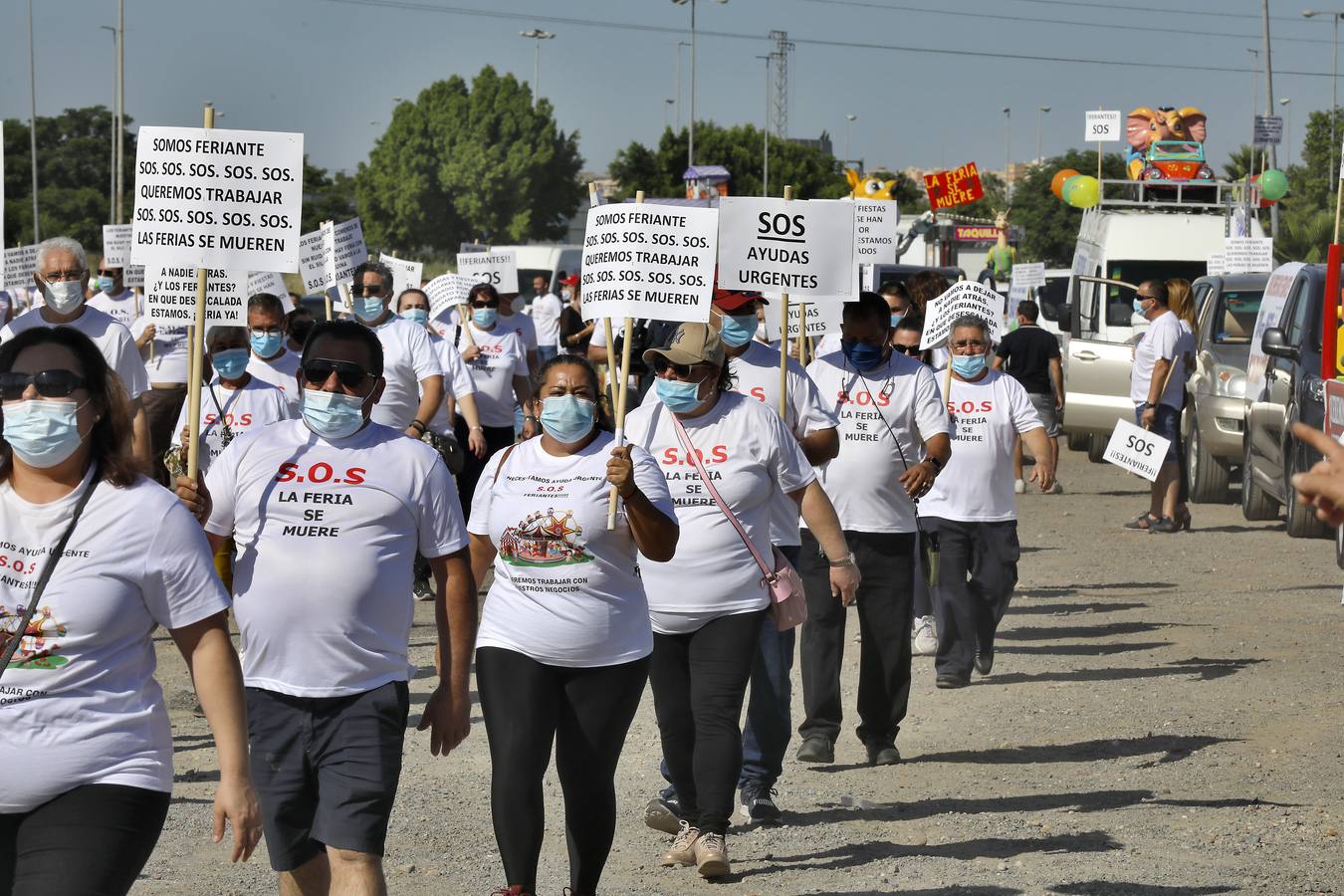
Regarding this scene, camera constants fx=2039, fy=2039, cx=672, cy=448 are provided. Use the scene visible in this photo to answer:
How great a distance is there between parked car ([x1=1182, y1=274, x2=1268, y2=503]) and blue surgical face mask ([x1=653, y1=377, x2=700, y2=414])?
12042 mm

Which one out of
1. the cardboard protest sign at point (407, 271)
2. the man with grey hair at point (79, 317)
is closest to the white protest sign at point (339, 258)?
the cardboard protest sign at point (407, 271)

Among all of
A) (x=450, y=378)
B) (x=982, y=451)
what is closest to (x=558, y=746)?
(x=982, y=451)

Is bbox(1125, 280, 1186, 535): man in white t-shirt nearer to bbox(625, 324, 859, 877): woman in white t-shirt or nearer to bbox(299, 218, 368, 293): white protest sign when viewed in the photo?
bbox(299, 218, 368, 293): white protest sign

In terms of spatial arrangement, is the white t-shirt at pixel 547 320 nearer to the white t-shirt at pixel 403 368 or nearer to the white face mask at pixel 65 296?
the white t-shirt at pixel 403 368

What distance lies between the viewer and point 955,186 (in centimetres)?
2619

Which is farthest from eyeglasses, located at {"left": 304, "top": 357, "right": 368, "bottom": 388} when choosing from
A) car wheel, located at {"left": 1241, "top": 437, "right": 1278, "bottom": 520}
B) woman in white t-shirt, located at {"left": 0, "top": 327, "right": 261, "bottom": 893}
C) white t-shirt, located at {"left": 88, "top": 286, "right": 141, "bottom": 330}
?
car wheel, located at {"left": 1241, "top": 437, "right": 1278, "bottom": 520}

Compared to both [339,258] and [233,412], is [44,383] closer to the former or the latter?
[233,412]

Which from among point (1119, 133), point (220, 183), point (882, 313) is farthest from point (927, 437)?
point (1119, 133)

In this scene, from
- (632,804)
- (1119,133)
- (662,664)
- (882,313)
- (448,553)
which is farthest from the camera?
(1119,133)

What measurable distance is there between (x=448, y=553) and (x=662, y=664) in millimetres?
1736

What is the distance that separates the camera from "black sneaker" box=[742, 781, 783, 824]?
24.2 ft

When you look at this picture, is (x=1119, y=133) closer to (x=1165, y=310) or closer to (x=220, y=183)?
(x=1165, y=310)

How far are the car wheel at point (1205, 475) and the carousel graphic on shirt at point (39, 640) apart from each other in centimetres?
1581

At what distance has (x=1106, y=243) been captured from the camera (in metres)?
23.8
